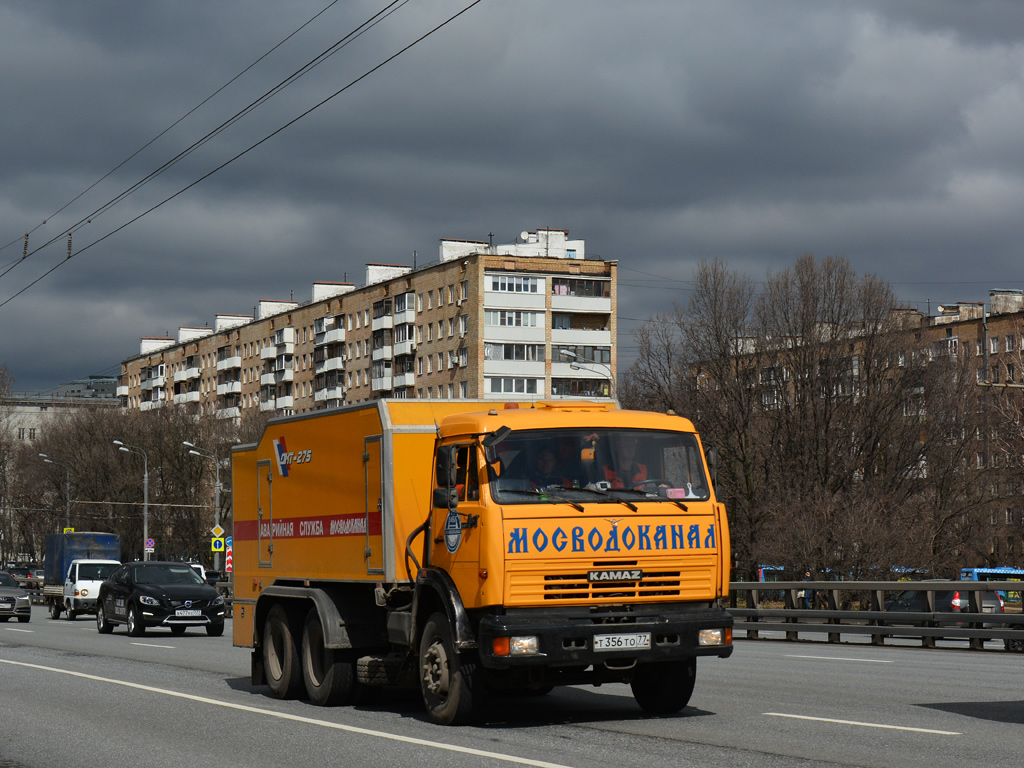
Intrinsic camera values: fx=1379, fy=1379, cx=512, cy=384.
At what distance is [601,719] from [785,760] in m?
2.88

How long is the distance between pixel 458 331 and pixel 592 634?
87.1 meters

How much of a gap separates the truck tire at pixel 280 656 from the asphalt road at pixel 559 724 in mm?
227

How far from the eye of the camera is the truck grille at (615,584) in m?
10.4

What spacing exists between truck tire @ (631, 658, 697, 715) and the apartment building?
2853 inches

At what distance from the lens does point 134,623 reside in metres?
28.2

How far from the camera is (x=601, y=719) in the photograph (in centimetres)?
1140

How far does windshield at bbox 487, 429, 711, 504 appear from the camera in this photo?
10672 millimetres

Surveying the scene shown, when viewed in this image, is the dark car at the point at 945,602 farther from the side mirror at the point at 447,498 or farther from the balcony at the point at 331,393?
the balcony at the point at 331,393

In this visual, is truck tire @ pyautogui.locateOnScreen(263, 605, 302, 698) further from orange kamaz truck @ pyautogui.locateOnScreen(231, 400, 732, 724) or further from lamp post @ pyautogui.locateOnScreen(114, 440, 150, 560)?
lamp post @ pyautogui.locateOnScreen(114, 440, 150, 560)

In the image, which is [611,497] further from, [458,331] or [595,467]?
[458,331]

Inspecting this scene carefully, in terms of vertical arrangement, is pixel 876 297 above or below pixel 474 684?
above

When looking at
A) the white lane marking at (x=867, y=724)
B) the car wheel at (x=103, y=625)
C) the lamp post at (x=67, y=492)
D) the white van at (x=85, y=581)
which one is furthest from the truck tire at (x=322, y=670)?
the lamp post at (x=67, y=492)

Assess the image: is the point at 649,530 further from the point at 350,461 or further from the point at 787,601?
the point at 787,601

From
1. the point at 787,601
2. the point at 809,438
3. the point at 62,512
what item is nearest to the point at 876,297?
the point at 809,438
